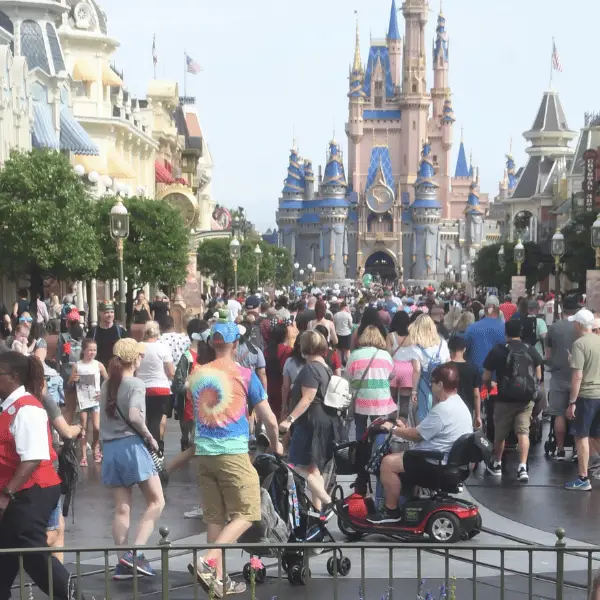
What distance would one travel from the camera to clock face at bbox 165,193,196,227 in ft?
188

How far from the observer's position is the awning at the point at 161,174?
70.1m

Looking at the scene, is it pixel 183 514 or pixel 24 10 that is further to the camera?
pixel 24 10

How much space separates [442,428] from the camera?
10.2 meters

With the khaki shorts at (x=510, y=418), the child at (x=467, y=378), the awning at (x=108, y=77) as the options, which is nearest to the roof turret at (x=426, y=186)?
the awning at (x=108, y=77)

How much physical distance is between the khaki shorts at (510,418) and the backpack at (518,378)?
0.09 metres

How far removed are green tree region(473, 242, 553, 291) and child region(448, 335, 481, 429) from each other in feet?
160

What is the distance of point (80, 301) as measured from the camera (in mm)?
43250

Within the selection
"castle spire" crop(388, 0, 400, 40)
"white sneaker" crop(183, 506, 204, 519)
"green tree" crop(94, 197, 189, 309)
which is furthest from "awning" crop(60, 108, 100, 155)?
"castle spire" crop(388, 0, 400, 40)

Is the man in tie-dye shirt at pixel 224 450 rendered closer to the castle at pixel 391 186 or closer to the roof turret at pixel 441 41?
the castle at pixel 391 186

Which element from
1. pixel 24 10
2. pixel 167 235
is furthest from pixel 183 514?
pixel 24 10

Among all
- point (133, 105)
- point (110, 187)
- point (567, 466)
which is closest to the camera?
point (567, 466)

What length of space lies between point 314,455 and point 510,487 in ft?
10.3

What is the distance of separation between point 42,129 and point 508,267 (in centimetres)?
3545

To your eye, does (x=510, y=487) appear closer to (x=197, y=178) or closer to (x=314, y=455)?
(x=314, y=455)
